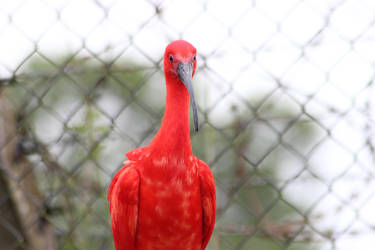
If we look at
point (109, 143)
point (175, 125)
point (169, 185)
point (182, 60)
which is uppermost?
point (182, 60)

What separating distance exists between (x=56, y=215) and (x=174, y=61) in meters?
0.81

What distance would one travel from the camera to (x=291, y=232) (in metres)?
1.42

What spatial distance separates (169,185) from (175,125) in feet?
0.47

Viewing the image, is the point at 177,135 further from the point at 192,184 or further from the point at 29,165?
the point at 29,165

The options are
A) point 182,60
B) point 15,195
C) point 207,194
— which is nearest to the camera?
point 182,60

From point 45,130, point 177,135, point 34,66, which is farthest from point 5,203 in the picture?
point 177,135

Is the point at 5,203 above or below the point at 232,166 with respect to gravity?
below

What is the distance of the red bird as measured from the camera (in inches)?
42.4

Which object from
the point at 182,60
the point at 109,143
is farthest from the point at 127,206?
the point at 109,143

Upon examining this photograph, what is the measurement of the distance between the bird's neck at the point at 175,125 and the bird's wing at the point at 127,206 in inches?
4.1

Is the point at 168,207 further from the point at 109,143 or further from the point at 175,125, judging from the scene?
the point at 109,143

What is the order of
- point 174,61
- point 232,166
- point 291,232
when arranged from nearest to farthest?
1. point 174,61
2. point 291,232
3. point 232,166

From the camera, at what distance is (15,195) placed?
1519mm

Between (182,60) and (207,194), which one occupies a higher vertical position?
(182,60)
